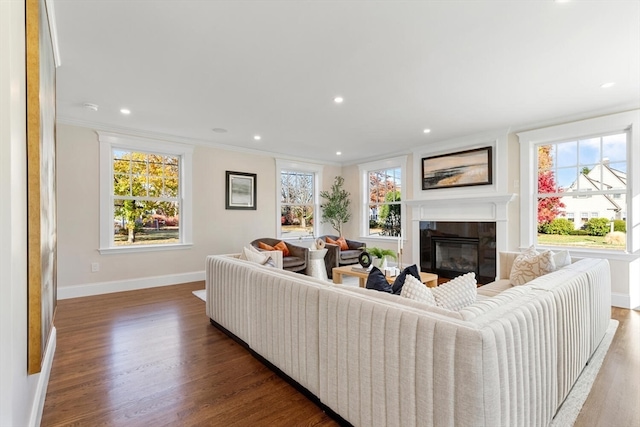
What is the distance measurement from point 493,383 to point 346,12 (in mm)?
2211

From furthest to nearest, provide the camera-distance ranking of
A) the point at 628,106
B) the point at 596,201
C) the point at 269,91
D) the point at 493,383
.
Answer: the point at 596,201
the point at 628,106
the point at 269,91
the point at 493,383

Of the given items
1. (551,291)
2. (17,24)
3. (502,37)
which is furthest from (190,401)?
(502,37)

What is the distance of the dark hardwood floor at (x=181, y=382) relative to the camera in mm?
1739

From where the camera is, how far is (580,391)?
196cm

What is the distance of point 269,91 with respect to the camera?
3266mm

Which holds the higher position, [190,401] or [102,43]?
[102,43]

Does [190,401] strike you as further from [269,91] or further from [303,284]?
[269,91]

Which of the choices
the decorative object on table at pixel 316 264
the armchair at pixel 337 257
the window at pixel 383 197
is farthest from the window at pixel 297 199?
the decorative object on table at pixel 316 264

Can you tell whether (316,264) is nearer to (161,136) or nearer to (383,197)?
(383,197)

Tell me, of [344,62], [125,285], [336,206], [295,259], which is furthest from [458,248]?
[125,285]

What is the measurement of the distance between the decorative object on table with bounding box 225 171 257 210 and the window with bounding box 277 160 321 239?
62cm

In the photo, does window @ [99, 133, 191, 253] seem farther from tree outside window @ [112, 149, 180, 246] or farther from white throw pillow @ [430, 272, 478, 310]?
white throw pillow @ [430, 272, 478, 310]

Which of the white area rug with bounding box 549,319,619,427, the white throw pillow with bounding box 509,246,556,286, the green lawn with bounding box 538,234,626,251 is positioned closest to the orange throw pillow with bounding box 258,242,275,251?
the white throw pillow with bounding box 509,246,556,286

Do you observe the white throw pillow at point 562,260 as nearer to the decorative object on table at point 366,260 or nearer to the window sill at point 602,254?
the window sill at point 602,254
